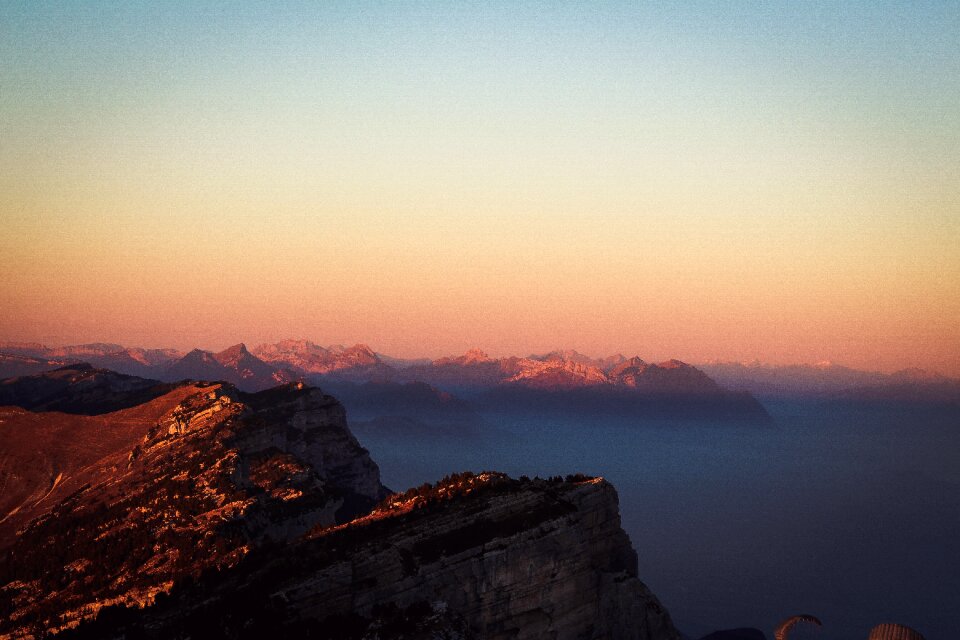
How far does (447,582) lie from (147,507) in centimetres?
7660

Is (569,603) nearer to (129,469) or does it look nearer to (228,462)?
(228,462)

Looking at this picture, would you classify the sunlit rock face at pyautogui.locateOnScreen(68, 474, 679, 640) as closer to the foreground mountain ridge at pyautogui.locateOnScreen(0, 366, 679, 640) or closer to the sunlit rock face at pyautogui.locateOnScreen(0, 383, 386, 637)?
the foreground mountain ridge at pyautogui.locateOnScreen(0, 366, 679, 640)

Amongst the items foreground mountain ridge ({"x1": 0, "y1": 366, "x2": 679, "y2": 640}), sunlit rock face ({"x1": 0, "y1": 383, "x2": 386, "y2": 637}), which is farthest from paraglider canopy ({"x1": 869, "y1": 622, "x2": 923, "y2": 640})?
sunlit rock face ({"x1": 0, "y1": 383, "x2": 386, "y2": 637})

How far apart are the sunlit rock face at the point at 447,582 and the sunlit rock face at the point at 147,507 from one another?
1211 centimetres

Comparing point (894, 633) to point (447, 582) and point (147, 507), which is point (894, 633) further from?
point (147, 507)

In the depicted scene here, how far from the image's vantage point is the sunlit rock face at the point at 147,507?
10262cm

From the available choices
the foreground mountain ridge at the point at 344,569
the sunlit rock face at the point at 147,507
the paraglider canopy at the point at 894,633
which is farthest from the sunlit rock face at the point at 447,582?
the paraglider canopy at the point at 894,633

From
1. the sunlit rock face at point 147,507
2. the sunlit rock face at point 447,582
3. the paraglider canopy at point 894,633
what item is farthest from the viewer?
the sunlit rock face at point 147,507

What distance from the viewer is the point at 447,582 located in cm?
7675

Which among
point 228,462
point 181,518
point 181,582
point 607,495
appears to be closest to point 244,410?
point 228,462

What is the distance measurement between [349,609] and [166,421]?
5295 inches

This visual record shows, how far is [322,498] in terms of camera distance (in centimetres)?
14538

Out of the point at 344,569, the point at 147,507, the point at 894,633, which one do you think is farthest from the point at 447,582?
the point at 147,507

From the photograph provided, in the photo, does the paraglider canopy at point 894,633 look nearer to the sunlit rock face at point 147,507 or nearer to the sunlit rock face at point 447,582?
the sunlit rock face at point 447,582
